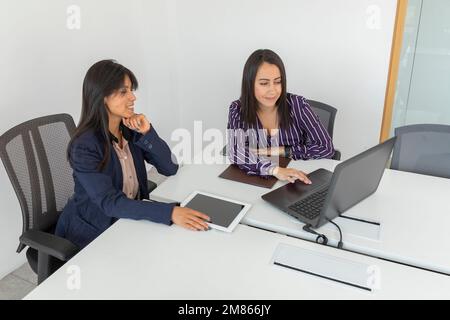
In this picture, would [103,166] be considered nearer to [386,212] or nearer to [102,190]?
[102,190]

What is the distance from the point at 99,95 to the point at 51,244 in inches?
22.0

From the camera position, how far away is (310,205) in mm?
1590

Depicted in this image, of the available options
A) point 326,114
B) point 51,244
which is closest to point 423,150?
point 326,114

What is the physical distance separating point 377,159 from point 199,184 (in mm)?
735

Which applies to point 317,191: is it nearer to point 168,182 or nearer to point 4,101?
point 168,182

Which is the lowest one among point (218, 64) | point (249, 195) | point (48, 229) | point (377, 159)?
point (48, 229)

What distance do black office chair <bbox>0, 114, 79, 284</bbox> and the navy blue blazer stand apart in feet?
0.25

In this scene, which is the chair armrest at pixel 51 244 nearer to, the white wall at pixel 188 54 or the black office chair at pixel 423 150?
the white wall at pixel 188 54

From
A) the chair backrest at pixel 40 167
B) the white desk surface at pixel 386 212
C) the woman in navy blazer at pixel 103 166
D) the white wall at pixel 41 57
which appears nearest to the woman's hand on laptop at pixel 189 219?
the woman in navy blazer at pixel 103 166

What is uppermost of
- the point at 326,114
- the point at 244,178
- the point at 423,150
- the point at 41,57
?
the point at 41,57

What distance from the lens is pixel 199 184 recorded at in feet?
5.95

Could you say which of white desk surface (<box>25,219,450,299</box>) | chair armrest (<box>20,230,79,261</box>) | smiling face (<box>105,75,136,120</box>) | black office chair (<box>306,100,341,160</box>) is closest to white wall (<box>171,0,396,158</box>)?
black office chair (<box>306,100,341,160</box>)

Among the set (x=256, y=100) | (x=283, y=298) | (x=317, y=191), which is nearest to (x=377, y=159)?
(x=317, y=191)

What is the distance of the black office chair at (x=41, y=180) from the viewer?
146cm
